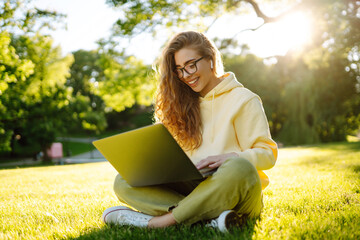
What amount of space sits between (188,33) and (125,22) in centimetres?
981

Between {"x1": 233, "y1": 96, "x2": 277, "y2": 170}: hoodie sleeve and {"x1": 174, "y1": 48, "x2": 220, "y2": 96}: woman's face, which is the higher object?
{"x1": 174, "y1": 48, "x2": 220, "y2": 96}: woman's face

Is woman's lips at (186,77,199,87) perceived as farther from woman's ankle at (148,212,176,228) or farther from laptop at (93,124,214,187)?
woman's ankle at (148,212,176,228)

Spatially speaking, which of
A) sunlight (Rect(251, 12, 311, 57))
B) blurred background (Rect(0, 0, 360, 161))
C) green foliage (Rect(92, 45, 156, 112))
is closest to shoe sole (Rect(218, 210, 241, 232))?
blurred background (Rect(0, 0, 360, 161))

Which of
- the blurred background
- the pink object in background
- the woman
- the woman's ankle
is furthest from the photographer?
the pink object in background

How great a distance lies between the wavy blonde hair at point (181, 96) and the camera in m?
2.51

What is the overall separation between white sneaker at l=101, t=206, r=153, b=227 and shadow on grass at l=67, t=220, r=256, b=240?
6cm

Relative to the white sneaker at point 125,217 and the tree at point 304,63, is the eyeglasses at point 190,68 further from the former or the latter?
the tree at point 304,63

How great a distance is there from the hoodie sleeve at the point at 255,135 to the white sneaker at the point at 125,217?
81 cm

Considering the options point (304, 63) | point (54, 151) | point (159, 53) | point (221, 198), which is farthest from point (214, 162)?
point (54, 151)

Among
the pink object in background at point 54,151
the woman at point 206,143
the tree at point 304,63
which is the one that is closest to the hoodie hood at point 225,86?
the woman at point 206,143

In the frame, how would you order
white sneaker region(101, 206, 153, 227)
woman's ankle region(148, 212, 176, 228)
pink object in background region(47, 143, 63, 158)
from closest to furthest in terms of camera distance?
woman's ankle region(148, 212, 176, 228) < white sneaker region(101, 206, 153, 227) < pink object in background region(47, 143, 63, 158)

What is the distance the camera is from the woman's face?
2.50 metres

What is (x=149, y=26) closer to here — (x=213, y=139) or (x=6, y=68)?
(x=6, y=68)

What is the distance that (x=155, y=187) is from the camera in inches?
92.3
